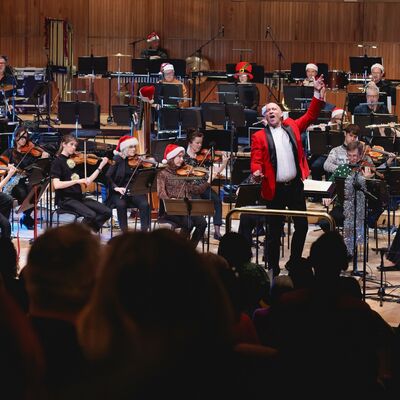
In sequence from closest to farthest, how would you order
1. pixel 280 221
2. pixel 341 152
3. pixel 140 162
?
pixel 280 221
pixel 140 162
pixel 341 152

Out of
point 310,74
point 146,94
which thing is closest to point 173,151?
point 146,94

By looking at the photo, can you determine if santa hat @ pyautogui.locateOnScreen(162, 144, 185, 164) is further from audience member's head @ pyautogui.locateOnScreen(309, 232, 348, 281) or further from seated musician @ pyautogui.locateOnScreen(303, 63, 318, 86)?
audience member's head @ pyautogui.locateOnScreen(309, 232, 348, 281)

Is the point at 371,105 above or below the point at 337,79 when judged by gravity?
below

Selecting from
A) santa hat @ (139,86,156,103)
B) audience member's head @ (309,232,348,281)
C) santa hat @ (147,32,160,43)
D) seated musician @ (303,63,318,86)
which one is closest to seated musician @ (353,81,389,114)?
seated musician @ (303,63,318,86)

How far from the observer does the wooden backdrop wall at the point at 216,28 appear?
62.2 ft

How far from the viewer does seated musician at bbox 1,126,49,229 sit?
391 inches

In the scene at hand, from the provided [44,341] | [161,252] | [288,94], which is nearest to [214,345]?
[161,252]

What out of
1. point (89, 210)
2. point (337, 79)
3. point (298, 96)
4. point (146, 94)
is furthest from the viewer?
point (337, 79)

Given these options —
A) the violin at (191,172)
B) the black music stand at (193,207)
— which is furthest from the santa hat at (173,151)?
the black music stand at (193,207)

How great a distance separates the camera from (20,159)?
10.0 meters

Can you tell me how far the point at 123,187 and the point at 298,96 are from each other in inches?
201

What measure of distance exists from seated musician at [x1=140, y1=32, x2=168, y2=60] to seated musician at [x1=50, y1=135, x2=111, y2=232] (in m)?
9.18

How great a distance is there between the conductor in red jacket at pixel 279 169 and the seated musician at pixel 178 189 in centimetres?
A: 117

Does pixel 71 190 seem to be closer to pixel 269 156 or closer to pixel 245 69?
pixel 269 156
